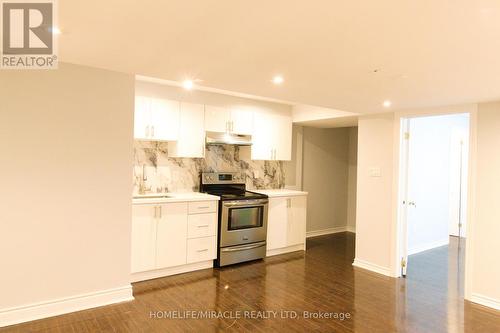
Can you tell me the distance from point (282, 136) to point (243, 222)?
5.46 ft

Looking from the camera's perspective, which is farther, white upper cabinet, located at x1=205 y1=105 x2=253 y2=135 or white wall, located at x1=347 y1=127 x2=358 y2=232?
white wall, located at x1=347 y1=127 x2=358 y2=232

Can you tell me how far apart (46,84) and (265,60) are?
1874 mm

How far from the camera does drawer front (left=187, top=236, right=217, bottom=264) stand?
4.18 metres

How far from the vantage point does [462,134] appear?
6496 mm

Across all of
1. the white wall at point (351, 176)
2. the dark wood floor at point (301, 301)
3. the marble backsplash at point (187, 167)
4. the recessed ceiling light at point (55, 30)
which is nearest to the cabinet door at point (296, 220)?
the dark wood floor at point (301, 301)

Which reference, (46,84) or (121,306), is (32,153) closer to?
(46,84)

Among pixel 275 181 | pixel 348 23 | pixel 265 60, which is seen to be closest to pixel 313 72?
pixel 265 60

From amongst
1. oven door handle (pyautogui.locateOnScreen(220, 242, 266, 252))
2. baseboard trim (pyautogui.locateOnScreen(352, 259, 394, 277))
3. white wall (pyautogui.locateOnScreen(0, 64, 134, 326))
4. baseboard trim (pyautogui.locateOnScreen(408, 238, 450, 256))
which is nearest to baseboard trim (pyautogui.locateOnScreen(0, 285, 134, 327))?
white wall (pyautogui.locateOnScreen(0, 64, 134, 326))

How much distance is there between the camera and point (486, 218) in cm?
351

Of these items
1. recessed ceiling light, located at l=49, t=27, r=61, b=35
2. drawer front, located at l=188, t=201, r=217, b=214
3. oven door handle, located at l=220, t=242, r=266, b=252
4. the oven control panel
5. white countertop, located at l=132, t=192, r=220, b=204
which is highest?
recessed ceiling light, located at l=49, t=27, r=61, b=35

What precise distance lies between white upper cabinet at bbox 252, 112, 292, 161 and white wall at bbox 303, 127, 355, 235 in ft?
3.03

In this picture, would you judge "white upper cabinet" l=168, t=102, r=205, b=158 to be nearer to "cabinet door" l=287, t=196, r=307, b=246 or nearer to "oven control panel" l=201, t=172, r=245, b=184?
"oven control panel" l=201, t=172, r=245, b=184

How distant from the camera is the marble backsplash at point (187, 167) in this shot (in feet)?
14.5

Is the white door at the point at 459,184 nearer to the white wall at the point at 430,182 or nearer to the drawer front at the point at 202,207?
the white wall at the point at 430,182
